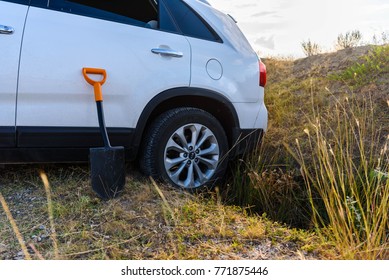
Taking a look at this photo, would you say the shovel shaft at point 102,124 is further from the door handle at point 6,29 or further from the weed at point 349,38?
the weed at point 349,38

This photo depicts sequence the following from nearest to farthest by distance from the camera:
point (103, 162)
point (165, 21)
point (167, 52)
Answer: point (103, 162) → point (167, 52) → point (165, 21)

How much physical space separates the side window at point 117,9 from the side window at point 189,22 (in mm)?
174

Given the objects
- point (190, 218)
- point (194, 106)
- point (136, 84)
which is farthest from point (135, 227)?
point (194, 106)

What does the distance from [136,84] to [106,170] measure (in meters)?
0.75

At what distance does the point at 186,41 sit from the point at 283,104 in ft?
10.5

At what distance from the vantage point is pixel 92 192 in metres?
3.25

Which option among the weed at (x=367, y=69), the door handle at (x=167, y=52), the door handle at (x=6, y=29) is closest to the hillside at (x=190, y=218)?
the door handle at (x=167, y=52)

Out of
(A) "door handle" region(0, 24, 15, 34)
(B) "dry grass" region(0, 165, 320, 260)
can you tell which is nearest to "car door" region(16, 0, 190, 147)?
(A) "door handle" region(0, 24, 15, 34)

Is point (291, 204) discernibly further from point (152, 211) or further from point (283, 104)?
→ point (283, 104)

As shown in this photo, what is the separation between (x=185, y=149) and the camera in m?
3.69

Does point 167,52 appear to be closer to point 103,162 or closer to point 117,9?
point 117,9

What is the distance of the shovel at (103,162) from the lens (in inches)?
123

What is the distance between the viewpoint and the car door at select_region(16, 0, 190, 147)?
305 cm

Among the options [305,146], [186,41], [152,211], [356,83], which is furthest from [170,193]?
[356,83]
